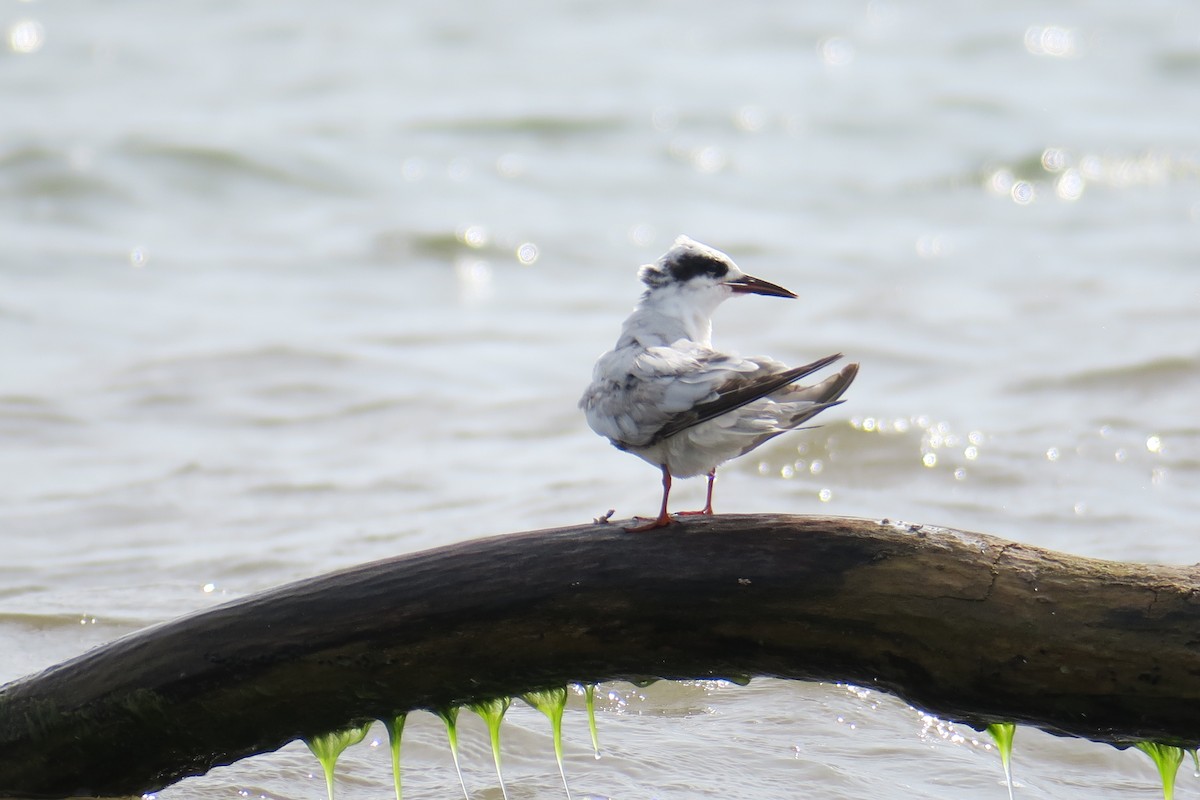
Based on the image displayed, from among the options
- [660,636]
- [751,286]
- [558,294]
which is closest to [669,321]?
[751,286]

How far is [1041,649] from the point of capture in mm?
3416

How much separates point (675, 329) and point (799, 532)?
1046mm

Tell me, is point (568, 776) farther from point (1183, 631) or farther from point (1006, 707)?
point (1183, 631)

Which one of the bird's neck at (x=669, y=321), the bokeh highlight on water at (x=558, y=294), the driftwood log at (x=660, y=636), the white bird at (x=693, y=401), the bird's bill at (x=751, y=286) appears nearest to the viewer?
the driftwood log at (x=660, y=636)

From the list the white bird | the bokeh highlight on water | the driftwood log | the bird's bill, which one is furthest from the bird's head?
the bokeh highlight on water

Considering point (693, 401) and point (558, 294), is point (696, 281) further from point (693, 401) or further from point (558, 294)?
point (558, 294)

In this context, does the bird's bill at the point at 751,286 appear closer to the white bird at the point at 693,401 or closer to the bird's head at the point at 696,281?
the bird's head at the point at 696,281

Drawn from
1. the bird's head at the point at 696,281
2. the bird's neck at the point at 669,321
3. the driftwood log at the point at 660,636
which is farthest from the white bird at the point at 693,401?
the bird's head at the point at 696,281

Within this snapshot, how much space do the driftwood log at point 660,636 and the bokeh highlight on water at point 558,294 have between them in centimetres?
90

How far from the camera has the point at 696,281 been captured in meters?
4.66

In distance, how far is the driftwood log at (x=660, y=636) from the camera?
11.2 feet

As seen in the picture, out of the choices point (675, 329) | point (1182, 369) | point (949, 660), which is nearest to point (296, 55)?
point (1182, 369)

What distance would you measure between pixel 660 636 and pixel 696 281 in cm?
139

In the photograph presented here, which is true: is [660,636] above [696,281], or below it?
below
